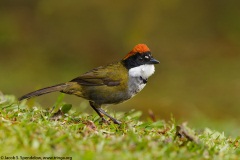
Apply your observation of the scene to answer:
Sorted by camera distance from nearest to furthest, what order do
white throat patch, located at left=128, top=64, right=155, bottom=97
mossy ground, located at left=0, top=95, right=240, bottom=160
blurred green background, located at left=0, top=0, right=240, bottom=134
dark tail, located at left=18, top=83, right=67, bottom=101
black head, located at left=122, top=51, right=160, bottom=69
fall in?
mossy ground, located at left=0, top=95, right=240, bottom=160
dark tail, located at left=18, top=83, right=67, bottom=101
white throat patch, located at left=128, top=64, right=155, bottom=97
black head, located at left=122, top=51, right=160, bottom=69
blurred green background, located at left=0, top=0, right=240, bottom=134

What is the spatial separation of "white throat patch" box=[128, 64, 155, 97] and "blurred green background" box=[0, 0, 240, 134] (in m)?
5.65

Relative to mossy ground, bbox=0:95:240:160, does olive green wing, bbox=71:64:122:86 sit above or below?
above

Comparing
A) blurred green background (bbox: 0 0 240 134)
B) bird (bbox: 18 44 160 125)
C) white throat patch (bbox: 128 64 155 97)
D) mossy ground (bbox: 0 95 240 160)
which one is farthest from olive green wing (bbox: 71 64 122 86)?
blurred green background (bbox: 0 0 240 134)

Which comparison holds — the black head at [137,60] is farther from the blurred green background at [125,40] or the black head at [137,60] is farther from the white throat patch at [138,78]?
the blurred green background at [125,40]

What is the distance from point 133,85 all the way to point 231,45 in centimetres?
925

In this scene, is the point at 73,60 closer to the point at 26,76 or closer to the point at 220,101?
the point at 26,76

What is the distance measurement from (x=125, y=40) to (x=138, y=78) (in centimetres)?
863

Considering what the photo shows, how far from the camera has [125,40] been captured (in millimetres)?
16219

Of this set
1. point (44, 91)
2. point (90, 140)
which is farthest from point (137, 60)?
point (90, 140)

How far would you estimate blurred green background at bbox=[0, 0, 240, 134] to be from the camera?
1432 cm

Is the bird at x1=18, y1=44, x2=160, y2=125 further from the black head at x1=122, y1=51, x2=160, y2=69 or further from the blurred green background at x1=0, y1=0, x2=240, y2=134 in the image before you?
the blurred green background at x1=0, y1=0, x2=240, y2=134

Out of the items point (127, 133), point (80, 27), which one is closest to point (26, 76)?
point (80, 27)

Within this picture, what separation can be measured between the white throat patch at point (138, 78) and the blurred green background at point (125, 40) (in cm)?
565

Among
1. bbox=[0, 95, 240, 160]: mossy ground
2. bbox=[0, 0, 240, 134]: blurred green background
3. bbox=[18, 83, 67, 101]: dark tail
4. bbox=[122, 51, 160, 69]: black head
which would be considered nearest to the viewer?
bbox=[0, 95, 240, 160]: mossy ground
